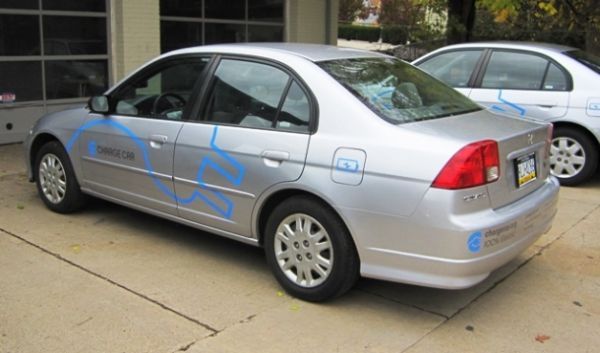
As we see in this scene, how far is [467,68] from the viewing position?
804 centimetres

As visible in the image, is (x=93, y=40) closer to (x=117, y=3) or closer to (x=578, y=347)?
(x=117, y=3)

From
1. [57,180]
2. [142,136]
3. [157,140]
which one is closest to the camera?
[157,140]

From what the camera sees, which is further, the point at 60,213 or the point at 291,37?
the point at 291,37

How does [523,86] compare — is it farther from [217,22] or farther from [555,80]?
[217,22]

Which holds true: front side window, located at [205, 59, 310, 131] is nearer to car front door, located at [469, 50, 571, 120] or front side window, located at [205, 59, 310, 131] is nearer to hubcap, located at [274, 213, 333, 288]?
hubcap, located at [274, 213, 333, 288]

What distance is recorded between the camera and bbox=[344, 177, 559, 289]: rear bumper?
3.62 metres

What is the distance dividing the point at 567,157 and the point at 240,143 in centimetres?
462

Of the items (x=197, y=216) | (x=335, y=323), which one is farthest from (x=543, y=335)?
(x=197, y=216)

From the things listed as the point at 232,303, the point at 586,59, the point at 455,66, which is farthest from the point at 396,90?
the point at 586,59

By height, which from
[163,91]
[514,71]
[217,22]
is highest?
[217,22]

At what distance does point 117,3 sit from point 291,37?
162 inches

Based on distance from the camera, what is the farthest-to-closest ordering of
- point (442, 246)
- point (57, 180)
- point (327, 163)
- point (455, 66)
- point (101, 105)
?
point (455, 66) → point (57, 180) → point (101, 105) → point (327, 163) → point (442, 246)

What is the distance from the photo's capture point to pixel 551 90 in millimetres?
7492

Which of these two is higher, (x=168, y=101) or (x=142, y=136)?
(x=168, y=101)
